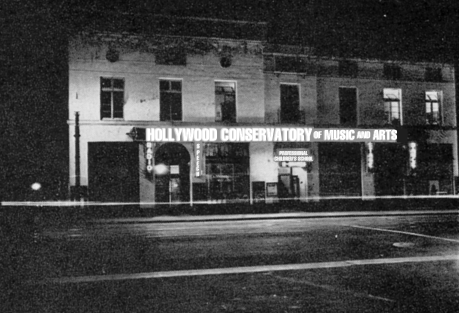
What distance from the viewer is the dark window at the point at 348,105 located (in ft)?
101

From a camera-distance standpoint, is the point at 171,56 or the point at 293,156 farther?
the point at 293,156

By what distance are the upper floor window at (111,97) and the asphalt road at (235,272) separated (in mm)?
12629

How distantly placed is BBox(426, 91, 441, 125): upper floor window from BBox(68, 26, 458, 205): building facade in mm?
70

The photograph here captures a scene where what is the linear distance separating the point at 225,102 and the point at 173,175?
5.50 m

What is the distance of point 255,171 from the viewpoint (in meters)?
28.1

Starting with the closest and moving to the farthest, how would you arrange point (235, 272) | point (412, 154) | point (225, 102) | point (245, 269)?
1. point (235, 272)
2. point (245, 269)
3. point (225, 102)
4. point (412, 154)

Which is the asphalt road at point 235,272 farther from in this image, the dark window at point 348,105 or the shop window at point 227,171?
the dark window at point 348,105

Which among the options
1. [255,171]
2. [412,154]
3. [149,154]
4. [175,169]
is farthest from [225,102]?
[412,154]

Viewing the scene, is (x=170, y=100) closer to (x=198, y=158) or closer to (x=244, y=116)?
(x=198, y=158)

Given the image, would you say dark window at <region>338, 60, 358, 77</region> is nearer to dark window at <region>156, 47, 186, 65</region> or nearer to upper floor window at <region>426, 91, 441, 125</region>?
upper floor window at <region>426, 91, 441, 125</region>

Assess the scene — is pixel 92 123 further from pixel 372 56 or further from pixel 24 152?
pixel 372 56

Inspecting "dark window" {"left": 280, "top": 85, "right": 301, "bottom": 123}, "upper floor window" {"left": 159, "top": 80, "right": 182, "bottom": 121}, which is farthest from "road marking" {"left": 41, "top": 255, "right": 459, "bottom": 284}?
"dark window" {"left": 280, "top": 85, "right": 301, "bottom": 123}

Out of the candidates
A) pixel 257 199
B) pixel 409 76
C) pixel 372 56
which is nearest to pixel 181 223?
pixel 257 199

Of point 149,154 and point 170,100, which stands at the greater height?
point 170,100
